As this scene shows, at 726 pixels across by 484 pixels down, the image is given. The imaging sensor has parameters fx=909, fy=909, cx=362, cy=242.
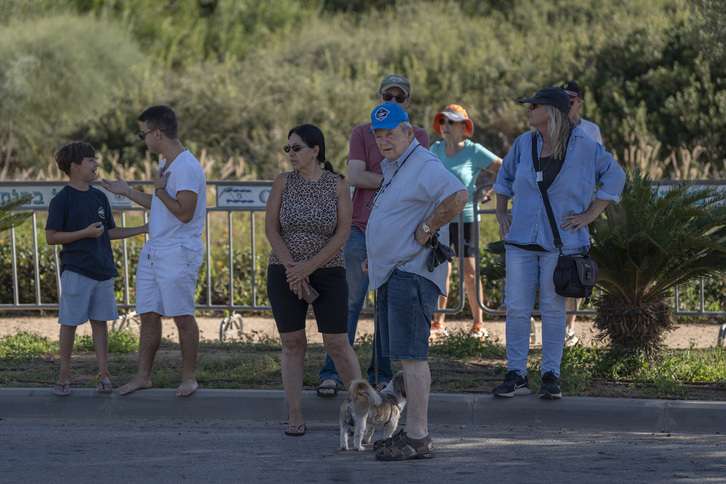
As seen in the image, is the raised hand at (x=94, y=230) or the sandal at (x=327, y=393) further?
the raised hand at (x=94, y=230)

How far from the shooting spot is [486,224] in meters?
12.3

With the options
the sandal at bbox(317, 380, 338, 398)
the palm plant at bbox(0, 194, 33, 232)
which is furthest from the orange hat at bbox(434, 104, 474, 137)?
the palm plant at bbox(0, 194, 33, 232)

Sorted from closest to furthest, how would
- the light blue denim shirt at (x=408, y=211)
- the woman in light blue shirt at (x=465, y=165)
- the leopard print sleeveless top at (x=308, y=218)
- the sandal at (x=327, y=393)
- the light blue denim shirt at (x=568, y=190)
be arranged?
1. the light blue denim shirt at (x=408, y=211)
2. the leopard print sleeveless top at (x=308, y=218)
3. the light blue denim shirt at (x=568, y=190)
4. the sandal at (x=327, y=393)
5. the woman in light blue shirt at (x=465, y=165)

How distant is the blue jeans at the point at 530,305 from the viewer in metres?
6.00

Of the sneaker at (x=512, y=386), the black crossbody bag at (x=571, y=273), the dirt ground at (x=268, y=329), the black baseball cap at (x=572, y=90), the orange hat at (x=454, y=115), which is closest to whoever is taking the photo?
the black crossbody bag at (x=571, y=273)

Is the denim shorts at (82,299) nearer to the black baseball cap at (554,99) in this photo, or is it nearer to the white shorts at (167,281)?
the white shorts at (167,281)

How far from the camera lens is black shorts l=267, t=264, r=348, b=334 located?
5.61 meters

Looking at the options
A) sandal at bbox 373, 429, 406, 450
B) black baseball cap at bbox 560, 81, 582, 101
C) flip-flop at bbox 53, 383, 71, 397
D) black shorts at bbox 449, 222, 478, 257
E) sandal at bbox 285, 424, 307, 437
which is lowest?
sandal at bbox 285, 424, 307, 437

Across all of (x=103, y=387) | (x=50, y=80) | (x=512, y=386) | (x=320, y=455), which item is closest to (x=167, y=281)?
(x=103, y=387)

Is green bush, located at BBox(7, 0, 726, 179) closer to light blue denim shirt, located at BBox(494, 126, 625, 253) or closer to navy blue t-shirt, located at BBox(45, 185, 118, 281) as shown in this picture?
navy blue t-shirt, located at BBox(45, 185, 118, 281)

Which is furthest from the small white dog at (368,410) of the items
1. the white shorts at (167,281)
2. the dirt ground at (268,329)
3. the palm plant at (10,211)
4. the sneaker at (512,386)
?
the palm plant at (10,211)

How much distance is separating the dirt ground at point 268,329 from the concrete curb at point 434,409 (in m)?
2.12

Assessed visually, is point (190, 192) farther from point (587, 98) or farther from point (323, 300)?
point (587, 98)

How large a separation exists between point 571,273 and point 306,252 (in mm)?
1691
